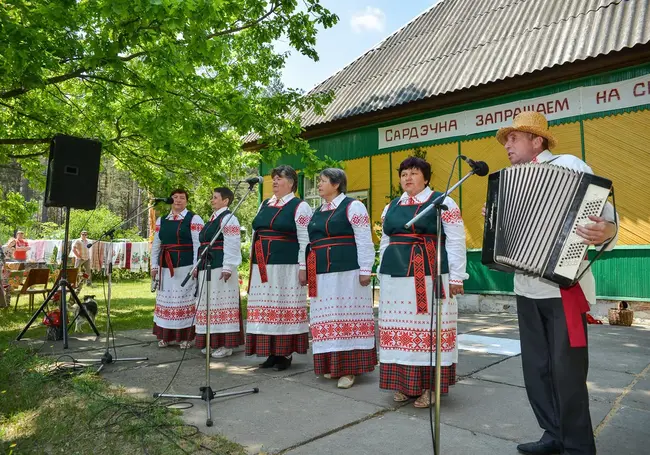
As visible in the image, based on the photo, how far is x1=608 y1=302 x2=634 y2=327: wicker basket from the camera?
288 inches

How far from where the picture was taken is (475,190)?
9344mm

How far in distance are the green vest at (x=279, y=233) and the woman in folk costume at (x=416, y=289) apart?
1380 millimetres

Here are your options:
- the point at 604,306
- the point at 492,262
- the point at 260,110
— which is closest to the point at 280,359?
the point at 492,262

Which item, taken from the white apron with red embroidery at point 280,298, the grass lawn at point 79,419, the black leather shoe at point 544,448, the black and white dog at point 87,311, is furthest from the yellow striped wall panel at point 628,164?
the black and white dog at point 87,311

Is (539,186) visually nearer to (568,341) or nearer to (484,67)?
(568,341)

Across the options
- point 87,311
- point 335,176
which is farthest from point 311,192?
point 335,176

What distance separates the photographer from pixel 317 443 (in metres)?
2.87

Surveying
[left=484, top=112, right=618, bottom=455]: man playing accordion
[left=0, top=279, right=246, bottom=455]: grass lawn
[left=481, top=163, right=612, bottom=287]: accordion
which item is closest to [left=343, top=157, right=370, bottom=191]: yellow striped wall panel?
[left=0, top=279, right=246, bottom=455]: grass lawn

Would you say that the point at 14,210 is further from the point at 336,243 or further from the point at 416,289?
the point at 416,289

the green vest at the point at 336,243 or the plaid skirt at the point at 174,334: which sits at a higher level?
the green vest at the point at 336,243

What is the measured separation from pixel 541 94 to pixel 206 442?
8213 mm

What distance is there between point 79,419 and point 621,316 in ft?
24.7

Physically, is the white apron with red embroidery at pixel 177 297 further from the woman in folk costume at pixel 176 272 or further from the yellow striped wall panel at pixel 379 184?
the yellow striped wall panel at pixel 379 184

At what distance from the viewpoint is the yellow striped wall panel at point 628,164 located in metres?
7.43
